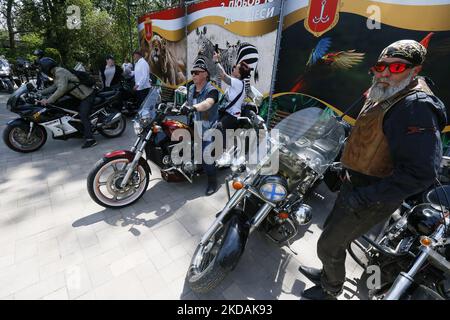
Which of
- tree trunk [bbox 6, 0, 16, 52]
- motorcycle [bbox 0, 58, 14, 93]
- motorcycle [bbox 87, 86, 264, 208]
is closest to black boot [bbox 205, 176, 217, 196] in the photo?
motorcycle [bbox 87, 86, 264, 208]

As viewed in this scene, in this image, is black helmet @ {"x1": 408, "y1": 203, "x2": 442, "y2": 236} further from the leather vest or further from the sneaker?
the sneaker

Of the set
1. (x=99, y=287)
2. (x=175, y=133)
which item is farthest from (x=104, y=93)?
(x=99, y=287)

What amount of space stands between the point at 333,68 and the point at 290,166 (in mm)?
2720

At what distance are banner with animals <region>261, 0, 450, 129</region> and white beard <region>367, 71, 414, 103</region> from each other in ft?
7.85

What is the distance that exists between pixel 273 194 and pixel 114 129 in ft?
14.8

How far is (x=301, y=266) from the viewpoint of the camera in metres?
2.12

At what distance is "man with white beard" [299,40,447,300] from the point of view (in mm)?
1196

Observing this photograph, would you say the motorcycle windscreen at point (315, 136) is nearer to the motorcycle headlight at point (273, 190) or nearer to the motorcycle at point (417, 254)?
the motorcycle headlight at point (273, 190)

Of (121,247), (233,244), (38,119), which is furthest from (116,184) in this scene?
(38,119)

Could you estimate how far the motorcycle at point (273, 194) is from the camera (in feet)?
5.64

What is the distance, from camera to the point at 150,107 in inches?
115

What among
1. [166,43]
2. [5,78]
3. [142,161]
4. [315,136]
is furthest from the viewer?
[5,78]

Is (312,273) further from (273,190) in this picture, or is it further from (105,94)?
(105,94)

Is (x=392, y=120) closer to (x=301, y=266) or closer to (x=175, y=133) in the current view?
(x=301, y=266)
